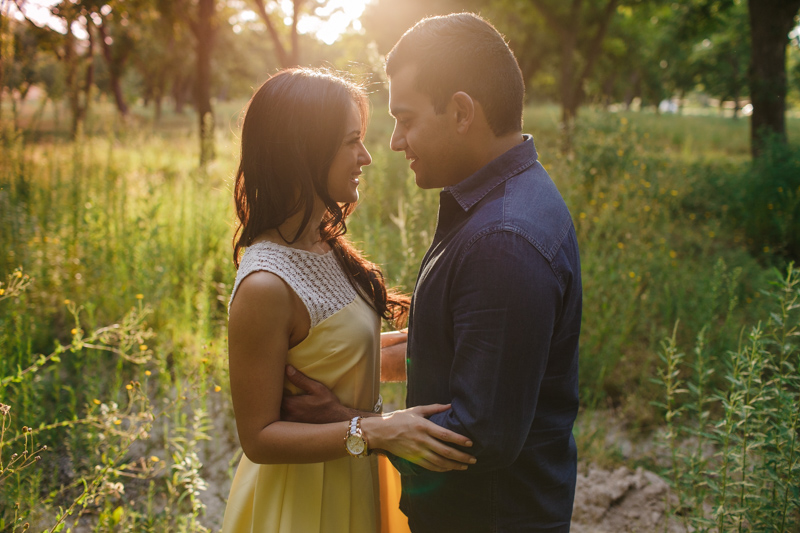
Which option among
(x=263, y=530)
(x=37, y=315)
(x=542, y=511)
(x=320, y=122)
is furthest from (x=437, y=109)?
(x=37, y=315)

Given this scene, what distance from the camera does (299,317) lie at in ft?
5.47

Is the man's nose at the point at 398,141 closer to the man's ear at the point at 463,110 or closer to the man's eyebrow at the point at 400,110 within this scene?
the man's eyebrow at the point at 400,110

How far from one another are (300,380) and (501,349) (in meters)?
0.72

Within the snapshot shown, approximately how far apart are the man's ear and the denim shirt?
0.49 feet

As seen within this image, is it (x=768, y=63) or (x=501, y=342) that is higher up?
(x=768, y=63)

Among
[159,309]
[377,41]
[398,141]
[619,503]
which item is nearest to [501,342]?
[398,141]

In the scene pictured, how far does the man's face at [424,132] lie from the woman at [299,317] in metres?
0.24

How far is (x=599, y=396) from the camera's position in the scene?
4137 mm

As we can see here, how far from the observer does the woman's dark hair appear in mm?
1753

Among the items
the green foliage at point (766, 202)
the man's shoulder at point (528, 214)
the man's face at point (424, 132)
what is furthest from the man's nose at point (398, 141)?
the green foliage at point (766, 202)

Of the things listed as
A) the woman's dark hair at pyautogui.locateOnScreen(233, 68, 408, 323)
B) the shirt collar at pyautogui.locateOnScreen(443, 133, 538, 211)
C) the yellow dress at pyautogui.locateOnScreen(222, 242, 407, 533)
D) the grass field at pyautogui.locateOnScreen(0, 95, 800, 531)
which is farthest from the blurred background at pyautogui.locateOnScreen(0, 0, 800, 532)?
the shirt collar at pyautogui.locateOnScreen(443, 133, 538, 211)

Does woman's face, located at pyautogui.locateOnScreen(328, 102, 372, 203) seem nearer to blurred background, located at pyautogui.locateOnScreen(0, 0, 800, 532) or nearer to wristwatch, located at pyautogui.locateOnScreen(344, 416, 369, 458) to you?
blurred background, located at pyautogui.locateOnScreen(0, 0, 800, 532)

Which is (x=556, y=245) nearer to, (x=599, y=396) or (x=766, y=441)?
(x=766, y=441)

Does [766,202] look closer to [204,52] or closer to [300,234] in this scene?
[300,234]
